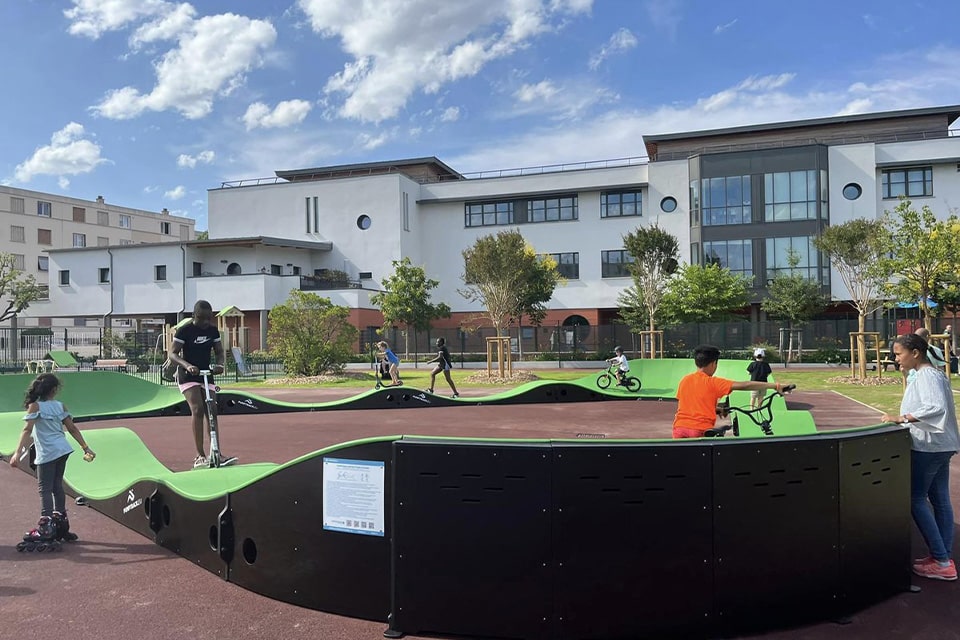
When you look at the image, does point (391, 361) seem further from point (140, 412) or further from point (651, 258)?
point (651, 258)

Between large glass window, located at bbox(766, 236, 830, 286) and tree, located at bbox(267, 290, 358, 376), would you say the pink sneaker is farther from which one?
large glass window, located at bbox(766, 236, 830, 286)

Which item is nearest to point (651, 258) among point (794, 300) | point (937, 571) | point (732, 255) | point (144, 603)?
point (794, 300)

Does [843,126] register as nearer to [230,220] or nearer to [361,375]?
[361,375]

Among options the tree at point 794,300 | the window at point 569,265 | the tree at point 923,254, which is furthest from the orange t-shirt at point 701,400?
the window at point 569,265

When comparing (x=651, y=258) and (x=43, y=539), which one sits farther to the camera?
(x=651, y=258)

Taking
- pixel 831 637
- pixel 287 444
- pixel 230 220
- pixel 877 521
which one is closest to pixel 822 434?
pixel 877 521

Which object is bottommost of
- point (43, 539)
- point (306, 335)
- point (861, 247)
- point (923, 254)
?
point (43, 539)

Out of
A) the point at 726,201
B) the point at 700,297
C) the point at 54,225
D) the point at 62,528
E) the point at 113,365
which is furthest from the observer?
the point at 54,225

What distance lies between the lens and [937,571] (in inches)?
187

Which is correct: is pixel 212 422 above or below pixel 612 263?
below

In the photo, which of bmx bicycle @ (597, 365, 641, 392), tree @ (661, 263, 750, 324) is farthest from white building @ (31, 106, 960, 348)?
bmx bicycle @ (597, 365, 641, 392)

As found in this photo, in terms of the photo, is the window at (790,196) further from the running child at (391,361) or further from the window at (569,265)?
the running child at (391,361)

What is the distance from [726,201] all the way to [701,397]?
40.0 meters

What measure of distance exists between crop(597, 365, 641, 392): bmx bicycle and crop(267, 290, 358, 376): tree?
43.7ft
